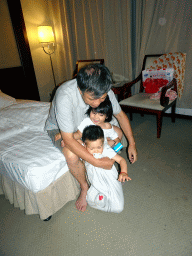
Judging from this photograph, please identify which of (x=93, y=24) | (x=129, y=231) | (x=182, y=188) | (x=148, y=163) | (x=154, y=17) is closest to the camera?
(x=129, y=231)

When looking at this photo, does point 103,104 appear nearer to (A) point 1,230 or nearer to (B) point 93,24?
(A) point 1,230

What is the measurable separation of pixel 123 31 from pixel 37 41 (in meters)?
1.86

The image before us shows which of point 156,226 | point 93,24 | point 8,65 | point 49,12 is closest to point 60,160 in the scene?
point 156,226

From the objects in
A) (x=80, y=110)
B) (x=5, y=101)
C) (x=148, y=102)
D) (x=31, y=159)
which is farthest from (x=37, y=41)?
(x=31, y=159)

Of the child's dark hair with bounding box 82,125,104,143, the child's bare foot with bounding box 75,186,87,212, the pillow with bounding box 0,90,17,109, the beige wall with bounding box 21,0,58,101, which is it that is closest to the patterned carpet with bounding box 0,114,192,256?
the child's bare foot with bounding box 75,186,87,212

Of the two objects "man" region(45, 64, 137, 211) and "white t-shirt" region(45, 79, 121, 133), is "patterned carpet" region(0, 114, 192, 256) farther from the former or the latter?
"white t-shirt" region(45, 79, 121, 133)

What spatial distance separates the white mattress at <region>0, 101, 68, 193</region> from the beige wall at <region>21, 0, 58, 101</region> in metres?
2.39

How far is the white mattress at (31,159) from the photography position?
1122mm

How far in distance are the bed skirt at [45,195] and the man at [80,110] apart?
0.10m

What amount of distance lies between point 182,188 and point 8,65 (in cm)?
325

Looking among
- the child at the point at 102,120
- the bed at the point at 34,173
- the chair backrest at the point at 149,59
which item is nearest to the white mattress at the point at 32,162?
the bed at the point at 34,173

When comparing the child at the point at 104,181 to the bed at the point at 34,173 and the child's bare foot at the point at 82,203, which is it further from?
the bed at the point at 34,173

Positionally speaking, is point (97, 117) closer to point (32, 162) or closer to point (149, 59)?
point (32, 162)

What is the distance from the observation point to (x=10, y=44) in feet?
9.30
